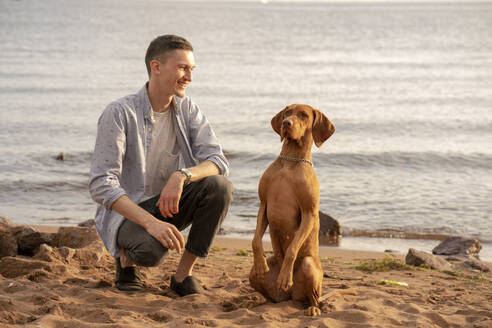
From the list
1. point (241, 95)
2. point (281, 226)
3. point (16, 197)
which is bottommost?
point (16, 197)

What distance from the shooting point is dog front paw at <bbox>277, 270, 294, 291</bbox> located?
415 centimetres

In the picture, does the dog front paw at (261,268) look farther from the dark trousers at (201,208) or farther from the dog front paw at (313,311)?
the dark trousers at (201,208)

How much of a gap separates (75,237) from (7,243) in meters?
0.62

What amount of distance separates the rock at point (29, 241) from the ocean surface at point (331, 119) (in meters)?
2.93

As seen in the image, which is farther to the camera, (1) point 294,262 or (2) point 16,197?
(2) point 16,197

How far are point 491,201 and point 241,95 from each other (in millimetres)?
15081

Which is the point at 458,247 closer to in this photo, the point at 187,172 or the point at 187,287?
the point at 187,287

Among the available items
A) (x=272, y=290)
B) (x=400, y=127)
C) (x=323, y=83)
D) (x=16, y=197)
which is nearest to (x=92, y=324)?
(x=272, y=290)

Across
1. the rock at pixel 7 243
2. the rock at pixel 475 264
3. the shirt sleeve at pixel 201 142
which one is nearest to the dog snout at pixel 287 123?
the shirt sleeve at pixel 201 142

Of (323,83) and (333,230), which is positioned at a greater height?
(323,83)

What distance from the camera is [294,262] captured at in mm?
4262

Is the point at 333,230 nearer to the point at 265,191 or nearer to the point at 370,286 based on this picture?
the point at 370,286

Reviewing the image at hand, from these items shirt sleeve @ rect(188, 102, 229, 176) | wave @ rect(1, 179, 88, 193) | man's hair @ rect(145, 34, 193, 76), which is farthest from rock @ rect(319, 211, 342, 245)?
wave @ rect(1, 179, 88, 193)

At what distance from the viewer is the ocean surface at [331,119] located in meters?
9.66
